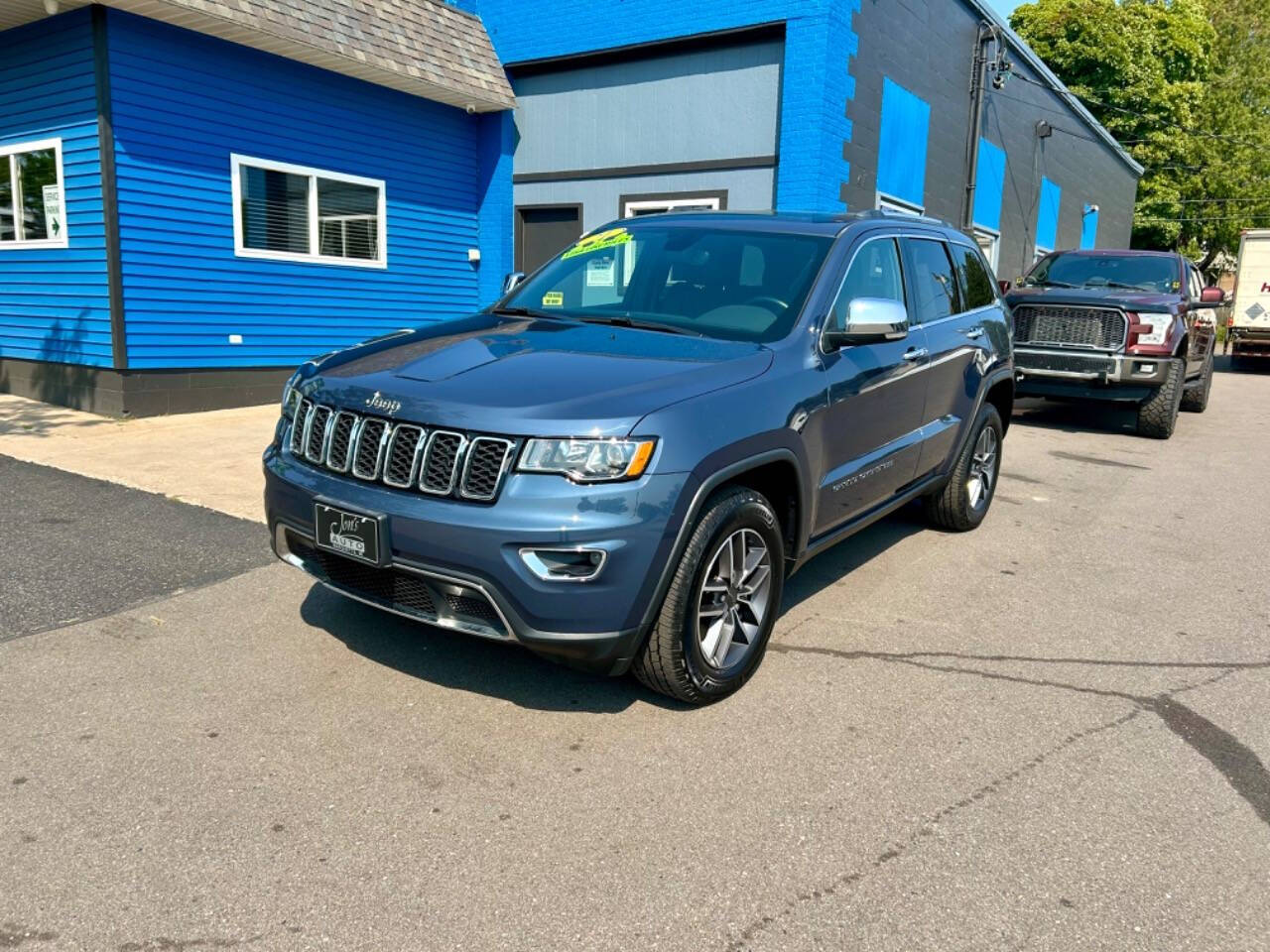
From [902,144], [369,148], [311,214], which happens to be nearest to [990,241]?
[902,144]

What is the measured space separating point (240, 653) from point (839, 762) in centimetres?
244

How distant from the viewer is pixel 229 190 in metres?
10.2

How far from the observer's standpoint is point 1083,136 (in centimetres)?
2528

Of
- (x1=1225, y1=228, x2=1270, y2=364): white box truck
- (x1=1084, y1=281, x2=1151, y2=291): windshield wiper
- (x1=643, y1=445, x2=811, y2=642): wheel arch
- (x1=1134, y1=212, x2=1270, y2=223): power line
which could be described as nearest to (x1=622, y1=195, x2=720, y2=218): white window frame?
(x1=1084, y1=281, x2=1151, y2=291): windshield wiper

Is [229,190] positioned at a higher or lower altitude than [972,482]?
higher

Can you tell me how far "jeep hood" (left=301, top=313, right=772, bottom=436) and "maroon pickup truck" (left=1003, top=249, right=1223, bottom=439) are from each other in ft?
26.0

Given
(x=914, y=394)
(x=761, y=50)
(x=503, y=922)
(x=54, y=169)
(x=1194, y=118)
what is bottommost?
(x=503, y=922)

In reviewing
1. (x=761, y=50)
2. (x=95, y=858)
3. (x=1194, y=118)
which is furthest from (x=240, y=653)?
(x=1194, y=118)

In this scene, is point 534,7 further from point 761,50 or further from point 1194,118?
point 1194,118

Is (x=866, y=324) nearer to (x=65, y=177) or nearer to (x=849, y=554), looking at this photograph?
(x=849, y=554)

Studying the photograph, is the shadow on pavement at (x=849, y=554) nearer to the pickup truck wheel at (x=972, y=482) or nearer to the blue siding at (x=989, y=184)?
the pickup truck wheel at (x=972, y=482)

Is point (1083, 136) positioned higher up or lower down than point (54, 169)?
→ higher up

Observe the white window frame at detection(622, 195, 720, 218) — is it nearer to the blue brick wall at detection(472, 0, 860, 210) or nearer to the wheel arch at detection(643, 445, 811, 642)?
the blue brick wall at detection(472, 0, 860, 210)

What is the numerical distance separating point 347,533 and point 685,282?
201 cm
